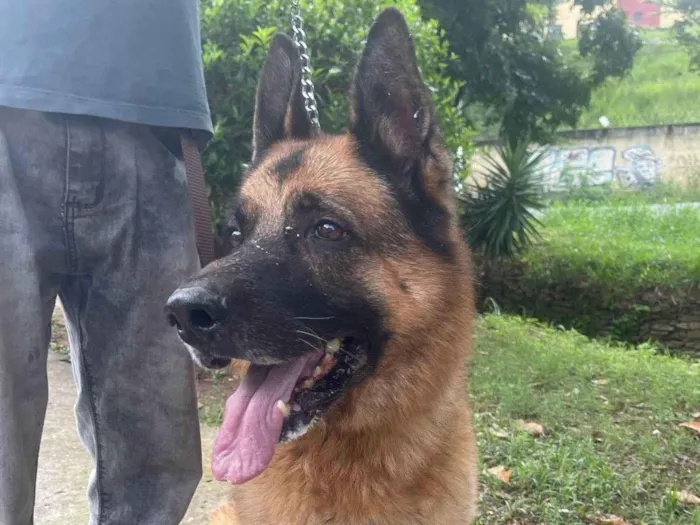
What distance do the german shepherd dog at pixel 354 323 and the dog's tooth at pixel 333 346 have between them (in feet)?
0.04

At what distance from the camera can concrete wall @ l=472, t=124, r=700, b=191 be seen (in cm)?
2175

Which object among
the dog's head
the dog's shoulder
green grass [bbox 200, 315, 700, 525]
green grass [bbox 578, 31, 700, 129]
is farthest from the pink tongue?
green grass [bbox 578, 31, 700, 129]

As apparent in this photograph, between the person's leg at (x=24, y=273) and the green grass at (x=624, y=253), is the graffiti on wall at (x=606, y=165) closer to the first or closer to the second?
the green grass at (x=624, y=253)

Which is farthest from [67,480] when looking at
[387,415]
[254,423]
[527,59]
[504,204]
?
[527,59]

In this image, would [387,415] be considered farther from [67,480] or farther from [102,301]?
[67,480]

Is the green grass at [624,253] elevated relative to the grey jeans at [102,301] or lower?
lower

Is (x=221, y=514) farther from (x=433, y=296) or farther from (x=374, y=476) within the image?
(x=433, y=296)

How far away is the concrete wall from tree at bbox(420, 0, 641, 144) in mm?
9772

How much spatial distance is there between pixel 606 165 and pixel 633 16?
18.5 metres

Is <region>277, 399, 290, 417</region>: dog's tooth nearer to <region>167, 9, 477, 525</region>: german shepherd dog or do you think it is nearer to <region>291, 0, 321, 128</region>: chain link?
<region>167, 9, 477, 525</region>: german shepherd dog

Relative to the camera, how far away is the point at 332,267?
2211 mm

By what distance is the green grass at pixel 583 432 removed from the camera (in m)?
3.43

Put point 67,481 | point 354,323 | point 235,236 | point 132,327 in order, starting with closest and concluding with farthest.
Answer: point 354,323
point 132,327
point 235,236
point 67,481

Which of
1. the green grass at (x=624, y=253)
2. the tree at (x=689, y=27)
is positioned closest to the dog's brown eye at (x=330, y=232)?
the green grass at (x=624, y=253)
